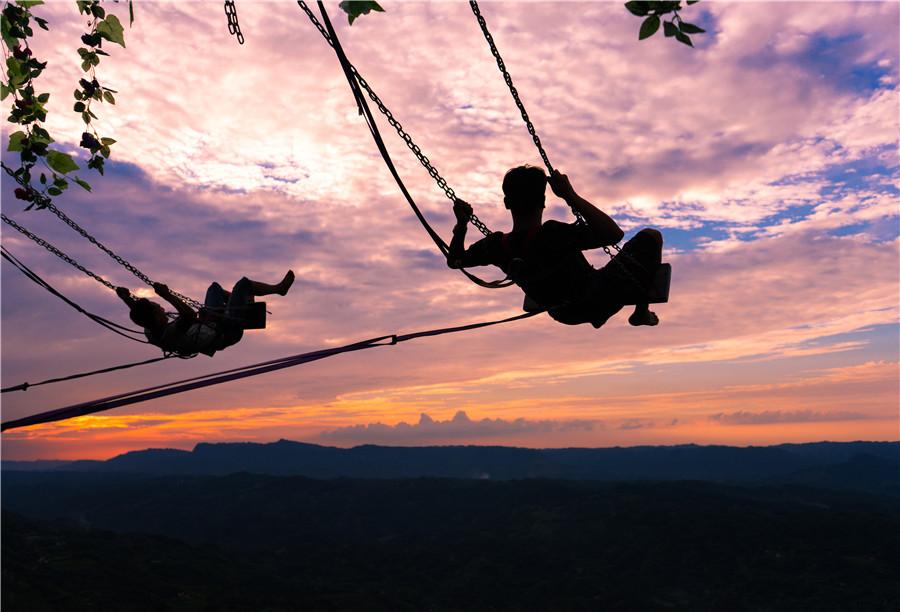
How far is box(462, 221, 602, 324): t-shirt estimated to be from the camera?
7.26 m

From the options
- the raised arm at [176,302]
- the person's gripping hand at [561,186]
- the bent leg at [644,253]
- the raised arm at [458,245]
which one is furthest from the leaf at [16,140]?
the bent leg at [644,253]

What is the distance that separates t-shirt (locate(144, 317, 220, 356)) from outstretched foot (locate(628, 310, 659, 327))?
6.92 m

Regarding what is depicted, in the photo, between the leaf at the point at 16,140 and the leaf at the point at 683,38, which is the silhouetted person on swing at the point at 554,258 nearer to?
the leaf at the point at 683,38

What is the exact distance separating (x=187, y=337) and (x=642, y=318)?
7411 millimetres

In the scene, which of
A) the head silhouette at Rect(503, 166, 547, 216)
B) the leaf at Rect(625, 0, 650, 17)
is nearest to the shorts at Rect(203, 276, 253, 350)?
the head silhouette at Rect(503, 166, 547, 216)

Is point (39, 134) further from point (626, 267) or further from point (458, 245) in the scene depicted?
point (626, 267)

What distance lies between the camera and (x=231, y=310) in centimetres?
1112

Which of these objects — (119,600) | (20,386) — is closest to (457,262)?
(20,386)

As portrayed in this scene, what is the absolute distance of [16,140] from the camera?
8227 mm

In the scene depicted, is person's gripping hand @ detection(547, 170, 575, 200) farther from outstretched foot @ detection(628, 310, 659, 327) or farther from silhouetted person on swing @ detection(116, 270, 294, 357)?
silhouetted person on swing @ detection(116, 270, 294, 357)

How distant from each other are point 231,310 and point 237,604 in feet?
Result: 560

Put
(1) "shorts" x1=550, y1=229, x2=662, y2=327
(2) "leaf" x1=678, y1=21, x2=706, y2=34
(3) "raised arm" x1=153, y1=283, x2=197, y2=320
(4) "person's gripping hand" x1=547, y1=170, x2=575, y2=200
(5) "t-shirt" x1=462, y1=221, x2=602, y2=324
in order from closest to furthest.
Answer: (2) "leaf" x1=678, y1=21, x2=706, y2=34 < (4) "person's gripping hand" x1=547, y1=170, x2=575, y2=200 < (5) "t-shirt" x1=462, y1=221, x2=602, y2=324 < (1) "shorts" x1=550, y1=229, x2=662, y2=327 < (3) "raised arm" x1=153, y1=283, x2=197, y2=320

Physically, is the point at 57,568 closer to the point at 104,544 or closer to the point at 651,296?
the point at 104,544

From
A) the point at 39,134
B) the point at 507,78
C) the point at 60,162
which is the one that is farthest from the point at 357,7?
the point at 39,134
